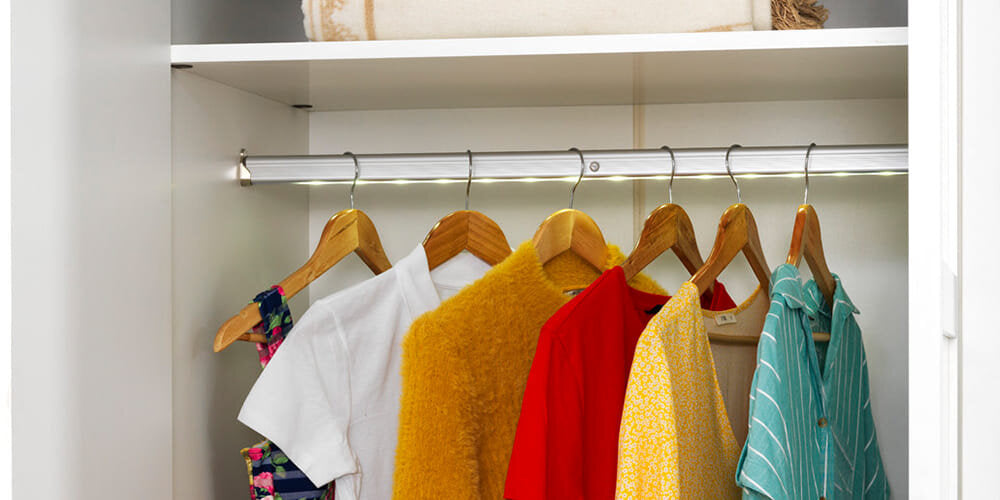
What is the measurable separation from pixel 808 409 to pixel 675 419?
25cm

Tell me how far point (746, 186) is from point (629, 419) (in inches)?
24.2

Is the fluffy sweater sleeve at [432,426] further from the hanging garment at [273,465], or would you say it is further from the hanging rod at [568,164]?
the hanging rod at [568,164]

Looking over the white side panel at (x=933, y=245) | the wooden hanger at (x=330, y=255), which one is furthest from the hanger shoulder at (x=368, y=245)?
the white side panel at (x=933, y=245)

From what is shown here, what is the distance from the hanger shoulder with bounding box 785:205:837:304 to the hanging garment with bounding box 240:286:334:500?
2.05 feet

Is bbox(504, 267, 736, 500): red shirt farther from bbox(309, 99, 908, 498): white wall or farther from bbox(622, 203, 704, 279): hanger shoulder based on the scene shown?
bbox(309, 99, 908, 498): white wall

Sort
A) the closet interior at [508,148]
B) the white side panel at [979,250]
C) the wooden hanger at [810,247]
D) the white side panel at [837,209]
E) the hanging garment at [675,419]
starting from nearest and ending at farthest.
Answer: the white side panel at [979,250] → the hanging garment at [675,419] → the closet interior at [508,148] → the wooden hanger at [810,247] → the white side panel at [837,209]

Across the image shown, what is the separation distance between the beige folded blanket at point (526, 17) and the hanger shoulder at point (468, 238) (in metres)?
0.27

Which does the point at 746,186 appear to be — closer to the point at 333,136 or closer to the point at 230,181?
the point at 333,136

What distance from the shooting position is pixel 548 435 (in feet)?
2.88

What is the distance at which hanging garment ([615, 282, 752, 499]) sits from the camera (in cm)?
80

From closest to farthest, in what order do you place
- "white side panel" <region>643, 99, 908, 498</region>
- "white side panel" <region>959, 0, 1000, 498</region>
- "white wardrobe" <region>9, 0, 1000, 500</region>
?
"white side panel" <region>959, 0, 1000, 498</region> → "white wardrobe" <region>9, 0, 1000, 500</region> → "white side panel" <region>643, 99, 908, 498</region>

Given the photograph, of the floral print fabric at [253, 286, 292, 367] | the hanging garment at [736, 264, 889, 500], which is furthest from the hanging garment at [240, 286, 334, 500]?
the hanging garment at [736, 264, 889, 500]

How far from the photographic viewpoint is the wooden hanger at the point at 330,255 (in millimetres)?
975

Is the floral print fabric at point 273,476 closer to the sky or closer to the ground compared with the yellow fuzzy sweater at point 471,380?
closer to the ground
